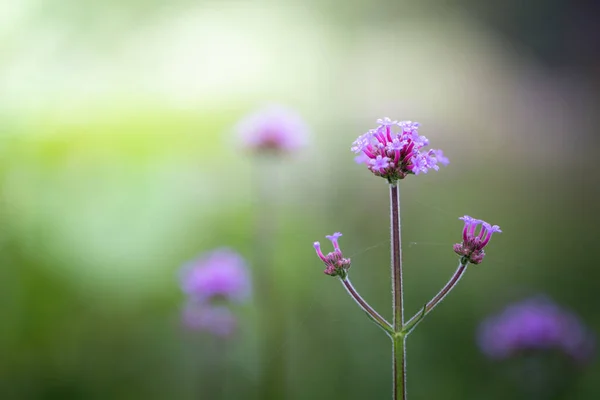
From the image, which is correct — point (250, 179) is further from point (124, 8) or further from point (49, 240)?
point (124, 8)

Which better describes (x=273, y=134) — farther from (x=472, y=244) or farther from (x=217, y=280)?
(x=472, y=244)

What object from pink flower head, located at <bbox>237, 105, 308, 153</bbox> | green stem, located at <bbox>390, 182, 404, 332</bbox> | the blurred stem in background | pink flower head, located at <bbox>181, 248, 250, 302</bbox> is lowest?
the blurred stem in background

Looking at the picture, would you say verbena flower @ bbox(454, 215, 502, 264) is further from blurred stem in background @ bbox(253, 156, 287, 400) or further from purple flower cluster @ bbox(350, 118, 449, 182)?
blurred stem in background @ bbox(253, 156, 287, 400)

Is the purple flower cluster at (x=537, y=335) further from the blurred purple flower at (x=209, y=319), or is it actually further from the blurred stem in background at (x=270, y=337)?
the blurred purple flower at (x=209, y=319)

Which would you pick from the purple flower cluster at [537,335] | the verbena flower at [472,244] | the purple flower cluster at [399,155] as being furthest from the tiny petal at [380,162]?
the purple flower cluster at [537,335]

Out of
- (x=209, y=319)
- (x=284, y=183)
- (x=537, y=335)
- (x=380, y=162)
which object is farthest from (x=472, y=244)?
(x=284, y=183)

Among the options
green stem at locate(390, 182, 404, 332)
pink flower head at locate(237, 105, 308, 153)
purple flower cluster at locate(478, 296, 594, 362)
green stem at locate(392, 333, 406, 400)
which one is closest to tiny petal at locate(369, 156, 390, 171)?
green stem at locate(390, 182, 404, 332)

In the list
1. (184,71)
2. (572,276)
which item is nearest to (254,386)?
(572,276)
